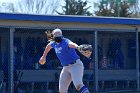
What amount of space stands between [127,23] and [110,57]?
1582 mm

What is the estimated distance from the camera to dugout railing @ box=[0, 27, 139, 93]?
53.8 feet

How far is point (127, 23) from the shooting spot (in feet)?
57.4

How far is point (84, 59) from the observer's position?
57.7 feet

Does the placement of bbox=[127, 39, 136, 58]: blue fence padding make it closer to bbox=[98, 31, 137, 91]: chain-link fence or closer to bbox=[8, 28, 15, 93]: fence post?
bbox=[98, 31, 137, 91]: chain-link fence

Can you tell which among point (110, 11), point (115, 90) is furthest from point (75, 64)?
point (110, 11)

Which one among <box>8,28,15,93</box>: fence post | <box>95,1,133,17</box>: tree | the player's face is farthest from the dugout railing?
<box>95,1,133,17</box>: tree

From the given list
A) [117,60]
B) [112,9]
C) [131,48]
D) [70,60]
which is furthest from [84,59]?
[112,9]

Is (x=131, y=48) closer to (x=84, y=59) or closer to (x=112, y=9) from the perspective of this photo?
(x=84, y=59)

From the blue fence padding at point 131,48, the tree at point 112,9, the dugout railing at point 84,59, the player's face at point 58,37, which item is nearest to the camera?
the player's face at point 58,37

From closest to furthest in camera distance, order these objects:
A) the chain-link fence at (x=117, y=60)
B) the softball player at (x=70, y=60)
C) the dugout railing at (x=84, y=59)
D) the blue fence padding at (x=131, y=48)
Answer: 1. the softball player at (x=70, y=60)
2. the dugout railing at (x=84, y=59)
3. the chain-link fence at (x=117, y=60)
4. the blue fence padding at (x=131, y=48)

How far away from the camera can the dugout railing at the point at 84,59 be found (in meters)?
16.4

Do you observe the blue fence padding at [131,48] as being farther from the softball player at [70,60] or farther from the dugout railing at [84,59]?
the softball player at [70,60]

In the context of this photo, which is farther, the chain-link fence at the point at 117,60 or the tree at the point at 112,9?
the tree at the point at 112,9

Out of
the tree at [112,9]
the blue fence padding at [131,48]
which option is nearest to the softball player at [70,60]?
the blue fence padding at [131,48]
